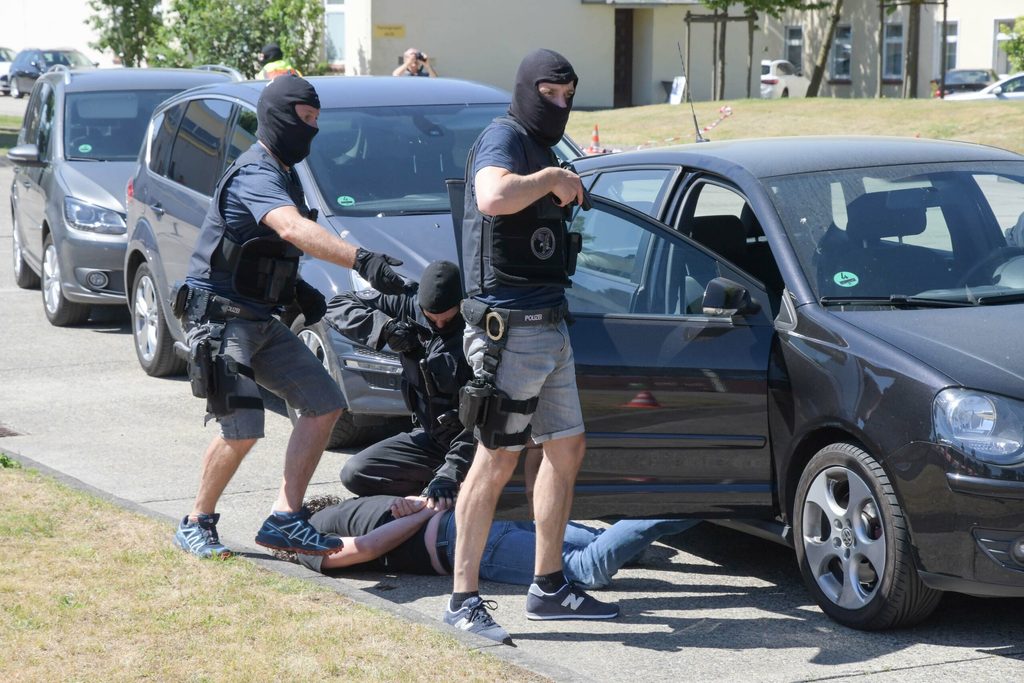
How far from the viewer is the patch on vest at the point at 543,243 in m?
4.49

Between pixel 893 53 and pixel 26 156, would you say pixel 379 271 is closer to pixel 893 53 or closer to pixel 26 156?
pixel 26 156

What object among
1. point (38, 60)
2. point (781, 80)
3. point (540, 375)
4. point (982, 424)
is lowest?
point (982, 424)

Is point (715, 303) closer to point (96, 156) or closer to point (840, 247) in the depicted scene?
point (840, 247)

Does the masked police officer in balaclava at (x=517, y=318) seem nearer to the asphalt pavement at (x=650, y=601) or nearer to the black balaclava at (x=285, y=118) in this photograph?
the asphalt pavement at (x=650, y=601)

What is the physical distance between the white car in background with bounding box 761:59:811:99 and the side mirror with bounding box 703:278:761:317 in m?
42.0

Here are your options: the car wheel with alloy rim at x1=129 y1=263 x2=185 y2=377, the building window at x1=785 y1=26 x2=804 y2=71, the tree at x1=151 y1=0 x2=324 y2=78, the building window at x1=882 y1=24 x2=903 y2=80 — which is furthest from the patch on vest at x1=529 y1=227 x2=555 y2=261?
the building window at x1=785 y1=26 x2=804 y2=71

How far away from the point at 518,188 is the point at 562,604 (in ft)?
4.86

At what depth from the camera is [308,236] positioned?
4.95 m

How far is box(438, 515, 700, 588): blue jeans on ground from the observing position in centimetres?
519

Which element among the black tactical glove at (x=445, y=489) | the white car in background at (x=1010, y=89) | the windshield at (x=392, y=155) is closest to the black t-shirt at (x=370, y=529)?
the black tactical glove at (x=445, y=489)

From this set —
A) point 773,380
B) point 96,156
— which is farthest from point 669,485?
point 96,156

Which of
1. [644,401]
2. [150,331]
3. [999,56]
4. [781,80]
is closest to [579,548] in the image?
[644,401]

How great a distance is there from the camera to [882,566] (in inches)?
181

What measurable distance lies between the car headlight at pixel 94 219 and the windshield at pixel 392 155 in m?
3.09
